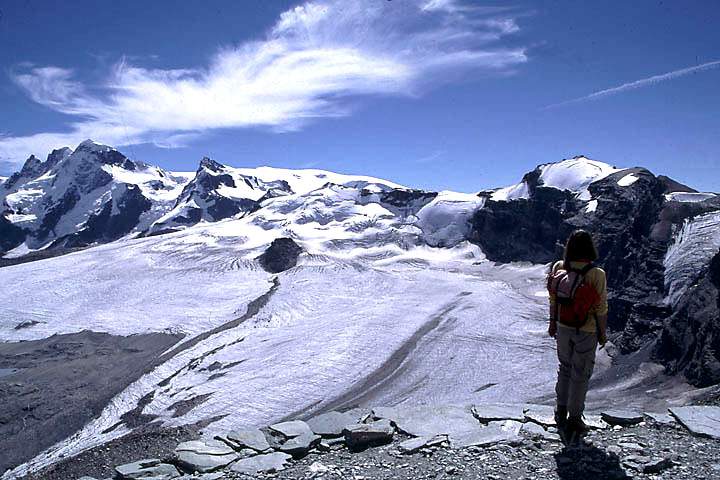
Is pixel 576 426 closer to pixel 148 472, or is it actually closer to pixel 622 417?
pixel 622 417

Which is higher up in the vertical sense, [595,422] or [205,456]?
[595,422]

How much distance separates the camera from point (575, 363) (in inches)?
278

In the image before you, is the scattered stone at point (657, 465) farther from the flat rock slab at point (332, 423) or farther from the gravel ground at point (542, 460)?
the flat rock slab at point (332, 423)

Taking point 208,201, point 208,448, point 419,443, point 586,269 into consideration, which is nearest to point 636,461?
point 586,269

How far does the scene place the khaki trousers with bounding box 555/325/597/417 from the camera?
6.94m

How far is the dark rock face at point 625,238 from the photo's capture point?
122 feet

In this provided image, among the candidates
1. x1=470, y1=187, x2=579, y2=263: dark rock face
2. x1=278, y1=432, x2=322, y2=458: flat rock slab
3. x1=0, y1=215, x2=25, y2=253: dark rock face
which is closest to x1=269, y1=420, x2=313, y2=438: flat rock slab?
x1=278, y1=432, x2=322, y2=458: flat rock slab

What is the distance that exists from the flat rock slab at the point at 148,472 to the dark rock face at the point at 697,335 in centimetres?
3019

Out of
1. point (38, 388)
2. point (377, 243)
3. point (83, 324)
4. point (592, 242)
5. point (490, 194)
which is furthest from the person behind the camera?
point (490, 194)

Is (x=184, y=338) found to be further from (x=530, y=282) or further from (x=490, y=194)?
(x=490, y=194)

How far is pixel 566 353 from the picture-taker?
280 inches

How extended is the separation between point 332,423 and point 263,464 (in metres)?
1.47

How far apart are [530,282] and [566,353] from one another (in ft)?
202

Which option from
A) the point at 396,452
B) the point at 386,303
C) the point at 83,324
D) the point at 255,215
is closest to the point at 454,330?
the point at 386,303
